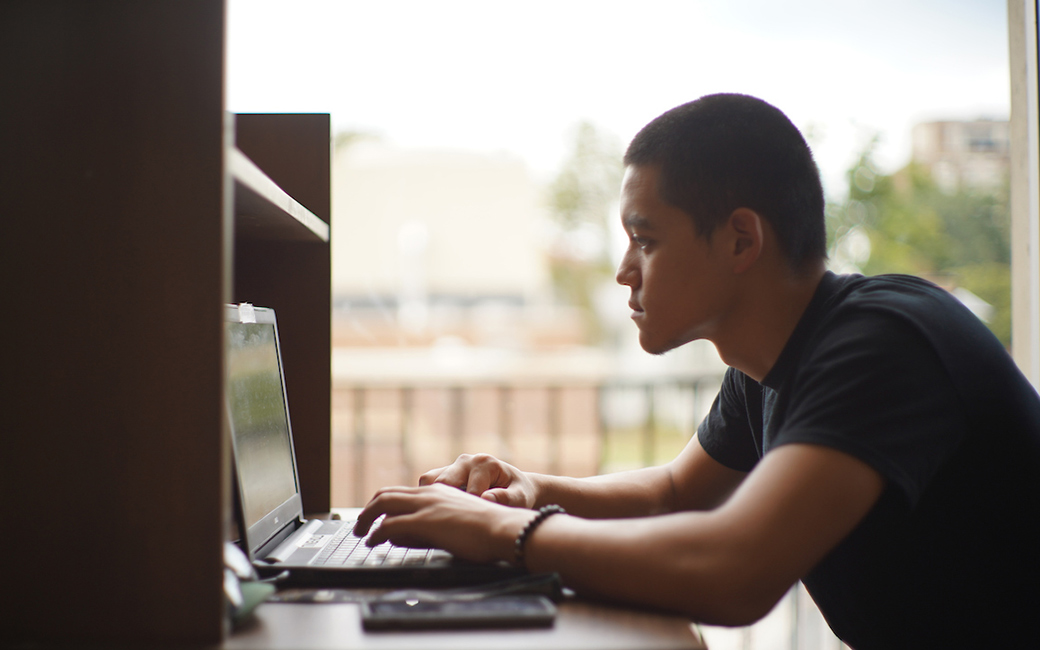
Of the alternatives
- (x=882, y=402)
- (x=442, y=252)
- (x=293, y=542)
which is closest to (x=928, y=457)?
(x=882, y=402)

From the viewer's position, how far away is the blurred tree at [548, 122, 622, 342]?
3.59 meters

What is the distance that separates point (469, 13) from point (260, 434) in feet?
8.99

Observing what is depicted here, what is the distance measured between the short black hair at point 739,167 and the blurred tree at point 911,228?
1.92m

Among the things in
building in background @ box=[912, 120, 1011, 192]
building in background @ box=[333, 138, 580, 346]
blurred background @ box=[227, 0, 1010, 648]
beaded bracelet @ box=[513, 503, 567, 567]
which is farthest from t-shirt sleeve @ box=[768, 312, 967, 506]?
building in background @ box=[333, 138, 580, 346]

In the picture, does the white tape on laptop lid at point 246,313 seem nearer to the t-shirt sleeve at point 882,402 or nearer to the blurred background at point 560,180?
the t-shirt sleeve at point 882,402

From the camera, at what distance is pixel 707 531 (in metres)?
0.68

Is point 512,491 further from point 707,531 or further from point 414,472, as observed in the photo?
point 414,472

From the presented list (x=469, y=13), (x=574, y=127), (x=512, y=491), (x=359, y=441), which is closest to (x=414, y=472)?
(x=359, y=441)

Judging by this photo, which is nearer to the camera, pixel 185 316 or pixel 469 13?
pixel 185 316

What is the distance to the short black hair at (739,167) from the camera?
3.10 ft

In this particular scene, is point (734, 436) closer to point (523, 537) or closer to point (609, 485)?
point (609, 485)

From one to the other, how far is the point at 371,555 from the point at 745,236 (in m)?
0.67

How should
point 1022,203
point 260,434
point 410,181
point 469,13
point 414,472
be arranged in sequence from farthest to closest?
point 410,181
point 414,472
point 469,13
point 1022,203
point 260,434

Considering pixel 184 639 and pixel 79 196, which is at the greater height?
pixel 79 196
